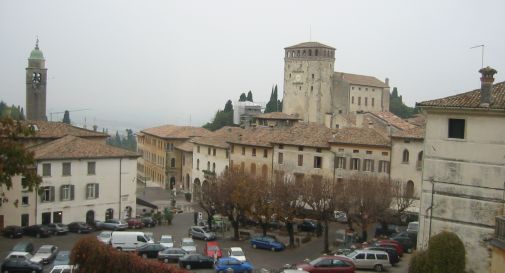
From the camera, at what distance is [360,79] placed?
10219 cm

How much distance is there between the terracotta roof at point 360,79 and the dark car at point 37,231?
6622 centimetres

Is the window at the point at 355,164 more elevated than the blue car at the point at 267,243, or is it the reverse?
the window at the point at 355,164

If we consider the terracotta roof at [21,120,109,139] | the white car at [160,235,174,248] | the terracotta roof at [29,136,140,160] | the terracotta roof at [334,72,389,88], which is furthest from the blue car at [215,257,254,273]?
the terracotta roof at [334,72,389,88]

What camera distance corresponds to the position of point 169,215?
49.6 m

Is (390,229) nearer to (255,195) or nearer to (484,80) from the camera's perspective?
(255,195)

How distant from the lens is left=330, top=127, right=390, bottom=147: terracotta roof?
50.6 metres

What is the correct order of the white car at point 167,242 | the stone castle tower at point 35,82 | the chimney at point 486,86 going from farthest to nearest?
the stone castle tower at point 35,82, the white car at point 167,242, the chimney at point 486,86

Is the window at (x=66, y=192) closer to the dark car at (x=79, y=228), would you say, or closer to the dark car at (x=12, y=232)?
the dark car at (x=79, y=228)

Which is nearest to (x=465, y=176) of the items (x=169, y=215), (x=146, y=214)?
(x=169, y=215)

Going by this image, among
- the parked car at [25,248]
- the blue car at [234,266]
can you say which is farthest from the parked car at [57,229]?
the blue car at [234,266]

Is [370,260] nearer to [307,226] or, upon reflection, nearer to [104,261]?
[104,261]

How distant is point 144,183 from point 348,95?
3512 centimetres

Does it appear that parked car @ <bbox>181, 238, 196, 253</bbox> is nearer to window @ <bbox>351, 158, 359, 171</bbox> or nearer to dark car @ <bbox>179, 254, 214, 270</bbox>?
dark car @ <bbox>179, 254, 214, 270</bbox>

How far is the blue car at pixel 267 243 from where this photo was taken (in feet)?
126
